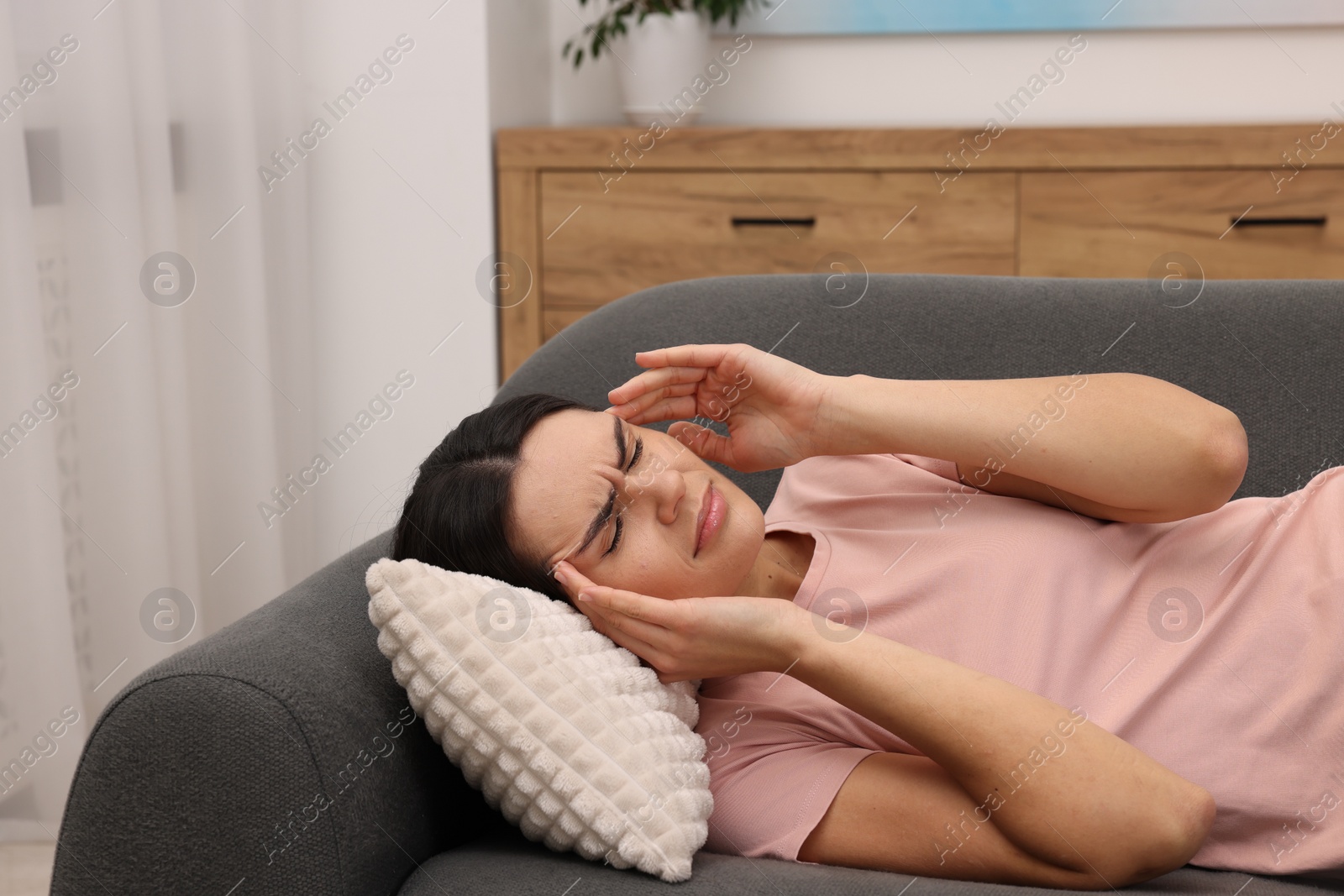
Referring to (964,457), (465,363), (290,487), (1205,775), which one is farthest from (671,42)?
(1205,775)

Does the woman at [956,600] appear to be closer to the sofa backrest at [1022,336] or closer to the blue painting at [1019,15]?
the sofa backrest at [1022,336]

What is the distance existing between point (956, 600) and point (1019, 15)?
2090 mm

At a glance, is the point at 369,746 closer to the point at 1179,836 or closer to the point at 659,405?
the point at 659,405

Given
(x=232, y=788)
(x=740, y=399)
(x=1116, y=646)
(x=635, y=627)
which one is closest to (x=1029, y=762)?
(x=1116, y=646)

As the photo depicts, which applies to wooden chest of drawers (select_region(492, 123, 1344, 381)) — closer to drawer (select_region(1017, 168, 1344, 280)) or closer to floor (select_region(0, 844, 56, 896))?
drawer (select_region(1017, 168, 1344, 280))

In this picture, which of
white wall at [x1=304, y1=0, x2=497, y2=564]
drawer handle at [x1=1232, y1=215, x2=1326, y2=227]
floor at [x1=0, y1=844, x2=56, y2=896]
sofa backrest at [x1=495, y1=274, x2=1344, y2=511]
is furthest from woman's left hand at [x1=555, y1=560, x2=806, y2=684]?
drawer handle at [x1=1232, y1=215, x2=1326, y2=227]

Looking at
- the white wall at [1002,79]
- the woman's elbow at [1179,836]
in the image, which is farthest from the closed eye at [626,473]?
the white wall at [1002,79]

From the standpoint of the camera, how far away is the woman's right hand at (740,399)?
119 centimetres

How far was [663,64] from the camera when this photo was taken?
2.65 m

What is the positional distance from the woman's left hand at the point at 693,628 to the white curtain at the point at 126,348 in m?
1.10

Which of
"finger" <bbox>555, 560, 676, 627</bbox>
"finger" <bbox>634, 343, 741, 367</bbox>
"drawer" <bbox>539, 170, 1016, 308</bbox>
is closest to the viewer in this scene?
"finger" <bbox>555, 560, 676, 627</bbox>

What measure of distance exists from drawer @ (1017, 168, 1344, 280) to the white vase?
861mm

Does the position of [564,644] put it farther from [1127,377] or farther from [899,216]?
[899,216]

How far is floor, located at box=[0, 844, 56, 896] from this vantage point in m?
1.75
